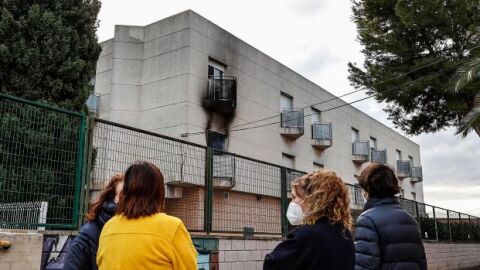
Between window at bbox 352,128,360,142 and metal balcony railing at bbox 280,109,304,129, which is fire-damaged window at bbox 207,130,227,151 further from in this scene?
window at bbox 352,128,360,142

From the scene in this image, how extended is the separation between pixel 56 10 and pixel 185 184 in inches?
237

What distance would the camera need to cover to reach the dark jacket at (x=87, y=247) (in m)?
2.92

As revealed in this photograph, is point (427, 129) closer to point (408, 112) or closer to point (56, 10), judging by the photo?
point (408, 112)

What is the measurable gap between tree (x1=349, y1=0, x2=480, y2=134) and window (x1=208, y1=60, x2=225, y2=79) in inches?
233

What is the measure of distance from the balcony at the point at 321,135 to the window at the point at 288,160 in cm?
216

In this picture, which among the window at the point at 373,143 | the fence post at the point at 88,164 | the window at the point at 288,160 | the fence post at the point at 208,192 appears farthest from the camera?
the window at the point at 373,143

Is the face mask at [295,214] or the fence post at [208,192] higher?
the fence post at [208,192]

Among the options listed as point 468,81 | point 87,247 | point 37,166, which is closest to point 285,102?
point 468,81

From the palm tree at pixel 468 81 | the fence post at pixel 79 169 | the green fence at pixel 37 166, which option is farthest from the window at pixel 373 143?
the green fence at pixel 37 166

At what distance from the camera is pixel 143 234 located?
103 inches

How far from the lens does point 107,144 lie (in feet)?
23.3

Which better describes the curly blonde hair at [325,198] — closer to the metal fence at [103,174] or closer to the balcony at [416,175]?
the metal fence at [103,174]

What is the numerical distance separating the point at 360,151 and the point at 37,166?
26533mm

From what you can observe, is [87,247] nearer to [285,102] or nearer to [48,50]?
[48,50]
